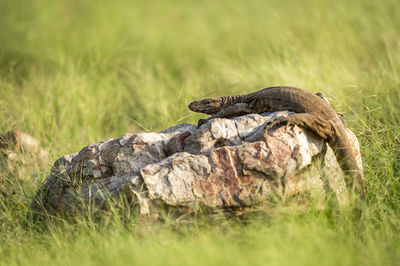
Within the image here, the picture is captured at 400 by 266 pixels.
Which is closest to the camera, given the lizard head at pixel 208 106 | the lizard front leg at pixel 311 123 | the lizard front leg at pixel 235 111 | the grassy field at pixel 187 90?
the grassy field at pixel 187 90

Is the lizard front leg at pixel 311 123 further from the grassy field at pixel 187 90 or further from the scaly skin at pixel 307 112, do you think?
the grassy field at pixel 187 90

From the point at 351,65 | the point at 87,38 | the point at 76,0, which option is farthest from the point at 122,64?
the point at 351,65

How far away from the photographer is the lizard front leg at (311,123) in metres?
3.56

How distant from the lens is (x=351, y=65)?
290 inches

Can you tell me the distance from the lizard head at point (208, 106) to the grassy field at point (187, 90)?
38cm

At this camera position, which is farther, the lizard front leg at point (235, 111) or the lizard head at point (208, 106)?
the lizard head at point (208, 106)

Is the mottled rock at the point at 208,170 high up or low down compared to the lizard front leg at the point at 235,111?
down

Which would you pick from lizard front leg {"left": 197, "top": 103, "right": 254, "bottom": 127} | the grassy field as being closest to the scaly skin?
lizard front leg {"left": 197, "top": 103, "right": 254, "bottom": 127}

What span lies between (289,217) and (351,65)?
4.87m

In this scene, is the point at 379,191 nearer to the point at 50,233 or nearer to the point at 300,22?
the point at 50,233

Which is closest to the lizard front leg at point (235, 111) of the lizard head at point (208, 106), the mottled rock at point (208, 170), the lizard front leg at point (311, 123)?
the lizard head at point (208, 106)

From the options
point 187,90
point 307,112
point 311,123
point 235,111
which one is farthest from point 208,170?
point 187,90

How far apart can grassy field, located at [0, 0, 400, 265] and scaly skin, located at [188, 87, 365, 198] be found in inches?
13.8

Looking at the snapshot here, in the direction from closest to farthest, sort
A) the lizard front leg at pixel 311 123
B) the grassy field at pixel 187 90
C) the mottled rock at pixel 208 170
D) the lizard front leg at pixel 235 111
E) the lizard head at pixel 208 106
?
the grassy field at pixel 187 90 → the mottled rock at pixel 208 170 → the lizard front leg at pixel 311 123 → the lizard front leg at pixel 235 111 → the lizard head at pixel 208 106
